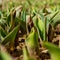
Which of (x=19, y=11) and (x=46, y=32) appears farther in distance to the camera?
(x=19, y=11)

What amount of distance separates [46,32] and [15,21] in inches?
7.3

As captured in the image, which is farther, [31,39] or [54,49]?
[31,39]

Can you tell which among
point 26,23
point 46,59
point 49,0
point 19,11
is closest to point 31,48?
point 46,59

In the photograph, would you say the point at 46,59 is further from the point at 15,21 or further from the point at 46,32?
the point at 15,21

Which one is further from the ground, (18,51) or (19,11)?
(19,11)

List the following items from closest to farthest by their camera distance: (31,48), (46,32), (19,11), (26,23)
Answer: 1. (31,48)
2. (46,32)
3. (26,23)
4. (19,11)

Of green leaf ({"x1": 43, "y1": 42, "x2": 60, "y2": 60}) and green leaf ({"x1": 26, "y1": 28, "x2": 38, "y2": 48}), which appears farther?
green leaf ({"x1": 26, "y1": 28, "x2": 38, "y2": 48})

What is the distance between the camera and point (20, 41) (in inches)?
39.1

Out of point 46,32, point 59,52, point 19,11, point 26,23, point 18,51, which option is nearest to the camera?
point 59,52

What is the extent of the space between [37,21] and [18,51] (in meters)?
0.21

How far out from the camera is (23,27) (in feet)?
3.48

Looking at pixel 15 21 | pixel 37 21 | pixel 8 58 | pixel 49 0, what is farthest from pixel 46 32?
pixel 49 0

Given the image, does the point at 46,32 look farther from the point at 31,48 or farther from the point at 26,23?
the point at 31,48

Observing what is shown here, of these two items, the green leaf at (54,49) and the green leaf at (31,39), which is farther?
the green leaf at (31,39)
